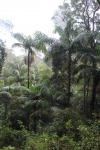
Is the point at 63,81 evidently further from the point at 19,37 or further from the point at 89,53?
the point at 19,37

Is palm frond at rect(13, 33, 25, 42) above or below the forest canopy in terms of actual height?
above

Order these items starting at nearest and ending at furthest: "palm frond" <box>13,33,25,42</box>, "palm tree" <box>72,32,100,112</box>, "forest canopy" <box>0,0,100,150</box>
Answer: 1. "forest canopy" <box>0,0,100,150</box>
2. "palm tree" <box>72,32,100,112</box>
3. "palm frond" <box>13,33,25,42</box>

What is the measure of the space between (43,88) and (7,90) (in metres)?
2.32

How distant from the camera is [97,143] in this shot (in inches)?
297

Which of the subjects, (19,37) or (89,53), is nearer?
(89,53)

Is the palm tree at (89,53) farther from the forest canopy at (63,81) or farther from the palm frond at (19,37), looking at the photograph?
the palm frond at (19,37)

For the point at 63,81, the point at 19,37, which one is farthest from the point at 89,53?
the point at 19,37

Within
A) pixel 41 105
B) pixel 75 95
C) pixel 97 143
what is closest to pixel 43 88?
pixel 41 105

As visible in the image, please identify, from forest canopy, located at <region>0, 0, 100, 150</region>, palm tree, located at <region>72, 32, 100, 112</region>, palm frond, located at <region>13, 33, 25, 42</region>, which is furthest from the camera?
palm frond, located at <region>13, 33, 25, 42</region>

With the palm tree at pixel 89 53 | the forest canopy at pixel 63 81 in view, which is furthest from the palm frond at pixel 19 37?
the palm tree at pixel 89 53

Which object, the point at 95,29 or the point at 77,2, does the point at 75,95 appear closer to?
the point at 95,29

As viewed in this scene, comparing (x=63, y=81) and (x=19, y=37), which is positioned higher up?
(x=19, y=37)

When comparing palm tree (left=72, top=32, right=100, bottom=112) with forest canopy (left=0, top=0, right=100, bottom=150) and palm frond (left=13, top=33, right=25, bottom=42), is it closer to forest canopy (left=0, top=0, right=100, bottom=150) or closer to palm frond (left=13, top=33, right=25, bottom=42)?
forest canopy (left=0, top=0, right=100, bottom=150)

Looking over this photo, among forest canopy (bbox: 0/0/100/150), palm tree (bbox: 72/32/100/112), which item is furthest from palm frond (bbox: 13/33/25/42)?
palm tree (bbox: 72/32/100/112)
